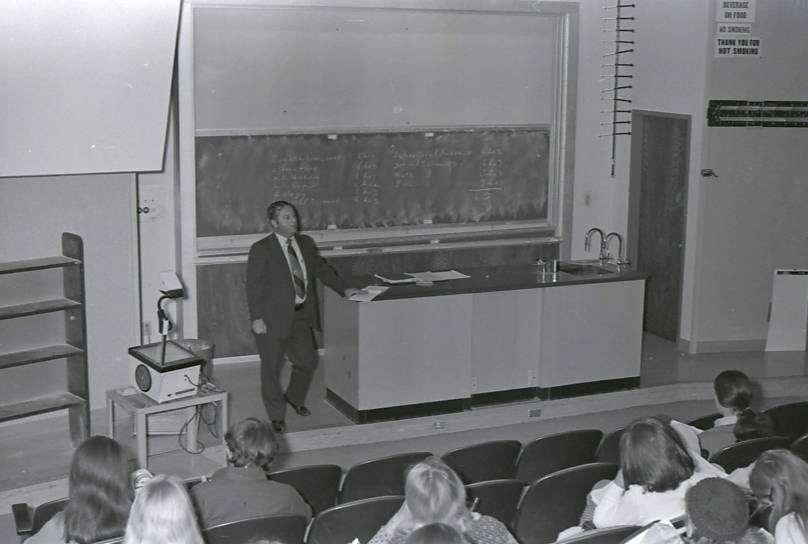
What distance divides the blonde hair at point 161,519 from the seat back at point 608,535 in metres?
1.44

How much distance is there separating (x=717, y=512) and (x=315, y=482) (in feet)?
7.15

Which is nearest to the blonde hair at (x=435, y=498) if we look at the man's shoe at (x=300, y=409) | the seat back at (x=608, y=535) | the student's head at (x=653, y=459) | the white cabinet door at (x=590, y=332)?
the seat back at (x=608, y=535)

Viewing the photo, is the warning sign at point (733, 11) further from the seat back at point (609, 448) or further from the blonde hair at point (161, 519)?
the blonde hair at point (161, 519)

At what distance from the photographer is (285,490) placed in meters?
4.44

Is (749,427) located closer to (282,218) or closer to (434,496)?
(434,496)

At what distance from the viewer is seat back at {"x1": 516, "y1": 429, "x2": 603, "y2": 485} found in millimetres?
5438

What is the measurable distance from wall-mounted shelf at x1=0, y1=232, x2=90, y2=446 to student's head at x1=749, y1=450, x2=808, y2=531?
4325 mm

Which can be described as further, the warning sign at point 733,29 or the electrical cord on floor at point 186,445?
the warning sign at point 733,29

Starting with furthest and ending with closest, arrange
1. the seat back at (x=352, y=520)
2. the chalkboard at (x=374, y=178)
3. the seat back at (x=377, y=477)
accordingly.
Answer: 1. the chalkboard at (x=374, y=178)
2. the seat back at (x=377, y=477)
3. the seat back at (x=352, y=520)

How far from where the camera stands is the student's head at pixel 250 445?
450cm

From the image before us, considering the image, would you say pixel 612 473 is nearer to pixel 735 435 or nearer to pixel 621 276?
pixel 735 435

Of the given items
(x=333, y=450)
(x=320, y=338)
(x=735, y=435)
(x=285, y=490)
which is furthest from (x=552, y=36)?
(x=285, y=490)

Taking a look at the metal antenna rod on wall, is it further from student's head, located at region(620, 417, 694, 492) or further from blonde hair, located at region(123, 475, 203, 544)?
blonde hair, located at region(123, 475, 203, 544)

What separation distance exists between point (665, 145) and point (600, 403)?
8.65ft
